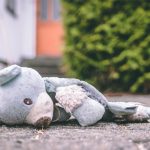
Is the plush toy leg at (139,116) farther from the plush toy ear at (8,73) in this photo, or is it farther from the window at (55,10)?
the window at (55,10)

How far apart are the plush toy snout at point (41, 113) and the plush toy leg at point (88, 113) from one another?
182mm

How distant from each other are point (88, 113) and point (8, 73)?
1.77ft

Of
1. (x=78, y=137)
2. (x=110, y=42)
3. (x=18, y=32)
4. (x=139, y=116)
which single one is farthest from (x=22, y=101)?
(x=18, y=32)

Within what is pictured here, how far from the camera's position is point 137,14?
22.7 ft

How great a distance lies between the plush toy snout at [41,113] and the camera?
8.76 ft

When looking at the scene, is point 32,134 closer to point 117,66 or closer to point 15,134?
point 15,134

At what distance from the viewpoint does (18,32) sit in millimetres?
11070

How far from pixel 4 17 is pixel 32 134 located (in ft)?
23.7

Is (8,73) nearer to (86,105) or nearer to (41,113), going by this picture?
(41,113)

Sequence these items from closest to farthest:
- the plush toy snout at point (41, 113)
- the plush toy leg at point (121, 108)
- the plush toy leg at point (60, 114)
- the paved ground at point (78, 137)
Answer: the paved ground at point (78, 137), the plush toy snout at point (41, 113), the plush toy leg at point (60, 114), the plush toy leg at point (121, 108)

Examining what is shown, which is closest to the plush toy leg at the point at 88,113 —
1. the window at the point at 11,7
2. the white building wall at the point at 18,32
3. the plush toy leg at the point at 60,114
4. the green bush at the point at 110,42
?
the plush toy leg at the point at 60,114

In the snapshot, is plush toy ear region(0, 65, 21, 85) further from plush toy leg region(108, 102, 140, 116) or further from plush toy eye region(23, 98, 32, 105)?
plush toy leg region(108, 102, 140, 116)

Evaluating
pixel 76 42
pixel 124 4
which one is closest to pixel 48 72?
pixel 76 42

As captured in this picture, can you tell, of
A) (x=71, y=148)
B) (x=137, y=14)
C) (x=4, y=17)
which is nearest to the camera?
(x=71, y=148)
